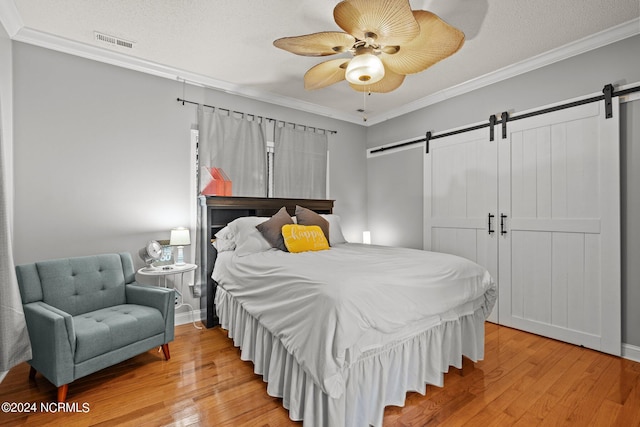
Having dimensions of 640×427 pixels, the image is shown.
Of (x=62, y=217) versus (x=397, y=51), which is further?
(x=62, y=217)

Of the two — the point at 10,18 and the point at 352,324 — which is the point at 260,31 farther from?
the point at 352,324

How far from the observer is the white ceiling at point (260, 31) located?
2328mm

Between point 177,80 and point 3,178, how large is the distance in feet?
6.68

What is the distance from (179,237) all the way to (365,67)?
2326mm

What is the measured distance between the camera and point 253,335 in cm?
238

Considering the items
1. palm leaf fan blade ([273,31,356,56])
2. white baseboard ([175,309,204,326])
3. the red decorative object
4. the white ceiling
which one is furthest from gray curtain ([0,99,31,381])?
palm leaf fan blade ([273,31,356,56])

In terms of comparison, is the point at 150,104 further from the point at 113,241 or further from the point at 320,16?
the point at 320,16

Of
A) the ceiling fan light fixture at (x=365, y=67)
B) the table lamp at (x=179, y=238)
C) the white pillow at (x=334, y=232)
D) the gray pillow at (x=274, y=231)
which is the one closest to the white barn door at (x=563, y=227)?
the white pillow at (x=334, y=232)

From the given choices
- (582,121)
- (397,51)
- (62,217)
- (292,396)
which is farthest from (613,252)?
(62,217)

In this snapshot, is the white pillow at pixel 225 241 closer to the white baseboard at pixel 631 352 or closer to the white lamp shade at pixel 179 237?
the white lamp shade at pixel 179 237

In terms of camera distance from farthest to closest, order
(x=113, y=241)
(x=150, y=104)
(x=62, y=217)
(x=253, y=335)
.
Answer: (x=150, y=104), (x=113, y=241), (x=62, y=217), (x=253, y=335)

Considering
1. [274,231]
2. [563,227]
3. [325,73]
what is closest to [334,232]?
[274,231]

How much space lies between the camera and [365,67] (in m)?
2.14

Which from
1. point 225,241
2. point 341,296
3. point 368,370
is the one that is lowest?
point 368,370
